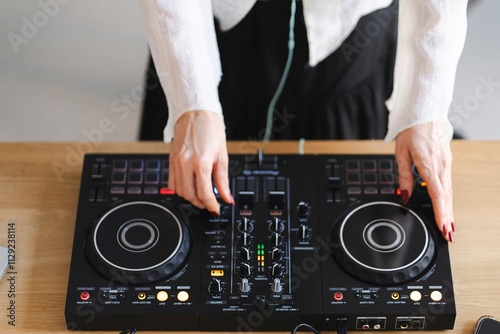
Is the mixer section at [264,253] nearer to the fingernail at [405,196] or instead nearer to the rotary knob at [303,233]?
the rotary knob at [303,233]

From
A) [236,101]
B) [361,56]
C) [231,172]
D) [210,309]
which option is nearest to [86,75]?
[236,101]

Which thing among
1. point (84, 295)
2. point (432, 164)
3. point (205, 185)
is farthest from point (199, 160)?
point (432, 164)

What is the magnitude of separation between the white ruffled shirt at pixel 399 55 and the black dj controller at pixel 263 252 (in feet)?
0.41

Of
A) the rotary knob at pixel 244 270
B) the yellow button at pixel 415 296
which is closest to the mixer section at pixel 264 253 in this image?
the rotary knob at pixel 244 270

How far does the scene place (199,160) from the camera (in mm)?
1322

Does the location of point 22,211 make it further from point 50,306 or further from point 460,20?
point 460,20

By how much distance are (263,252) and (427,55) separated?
42 centimetres

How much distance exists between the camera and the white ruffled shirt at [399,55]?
133cm

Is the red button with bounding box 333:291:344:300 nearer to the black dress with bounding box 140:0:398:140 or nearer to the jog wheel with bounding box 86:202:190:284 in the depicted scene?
the jog wheel with bounding box 86:202:190:284

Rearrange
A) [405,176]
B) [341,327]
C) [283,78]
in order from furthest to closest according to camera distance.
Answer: [283,78] → [405,176] → [341,327]

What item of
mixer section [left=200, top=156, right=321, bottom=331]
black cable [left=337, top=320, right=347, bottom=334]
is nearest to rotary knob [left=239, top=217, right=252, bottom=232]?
mixer section [left=200, top=156, right=321, bottom=331]

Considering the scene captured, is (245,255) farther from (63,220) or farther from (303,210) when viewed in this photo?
(63,220)

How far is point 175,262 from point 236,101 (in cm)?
60

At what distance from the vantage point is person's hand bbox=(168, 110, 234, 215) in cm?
133
